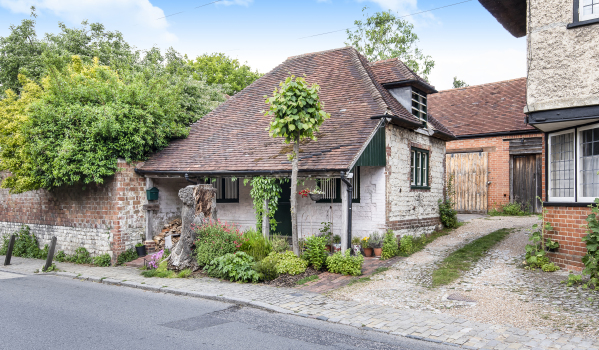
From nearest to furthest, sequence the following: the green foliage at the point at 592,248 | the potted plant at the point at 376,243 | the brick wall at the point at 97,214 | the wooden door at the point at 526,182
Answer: the green foliage at the point at 592,248 → the potted plant at the point at 376,243 → the brick wall at the point at 97,214 → the wooden door at the point at 526,182

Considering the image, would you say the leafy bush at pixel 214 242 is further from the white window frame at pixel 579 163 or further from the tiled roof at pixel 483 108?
the tiled roof at pixel 483 108

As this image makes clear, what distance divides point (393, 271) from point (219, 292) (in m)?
3.99

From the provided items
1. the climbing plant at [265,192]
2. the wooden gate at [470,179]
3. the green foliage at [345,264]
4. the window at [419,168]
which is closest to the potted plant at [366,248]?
the green foliage at [345,264]

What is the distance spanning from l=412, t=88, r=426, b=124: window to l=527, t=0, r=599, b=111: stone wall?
16.5ft

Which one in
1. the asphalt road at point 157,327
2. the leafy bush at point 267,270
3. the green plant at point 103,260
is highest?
the leafy bush at point 267,270

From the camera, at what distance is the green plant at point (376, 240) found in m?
11.2

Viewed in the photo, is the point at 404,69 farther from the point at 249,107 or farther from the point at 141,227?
the point at 141,227

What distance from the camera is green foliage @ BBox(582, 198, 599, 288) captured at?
731 centimetres

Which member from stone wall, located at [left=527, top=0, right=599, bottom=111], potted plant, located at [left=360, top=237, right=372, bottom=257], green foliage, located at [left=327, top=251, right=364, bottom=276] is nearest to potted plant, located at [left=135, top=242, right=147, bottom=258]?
green foliage, located at [left=327, top=251, right=364, bottom=276]

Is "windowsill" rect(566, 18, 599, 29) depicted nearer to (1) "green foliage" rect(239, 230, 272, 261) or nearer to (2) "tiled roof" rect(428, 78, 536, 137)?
(1) "green foliage" rect(239, 230, 272, 261)

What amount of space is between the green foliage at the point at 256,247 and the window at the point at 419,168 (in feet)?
17.9

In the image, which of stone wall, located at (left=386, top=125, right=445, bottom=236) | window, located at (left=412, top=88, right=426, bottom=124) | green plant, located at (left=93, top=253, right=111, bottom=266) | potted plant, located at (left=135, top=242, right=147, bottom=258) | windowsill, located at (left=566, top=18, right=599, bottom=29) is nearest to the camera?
windowsill, located at (left=566, top=18, right=599, bottom=29)

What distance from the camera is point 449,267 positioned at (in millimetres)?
9586

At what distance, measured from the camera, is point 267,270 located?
914 cm
